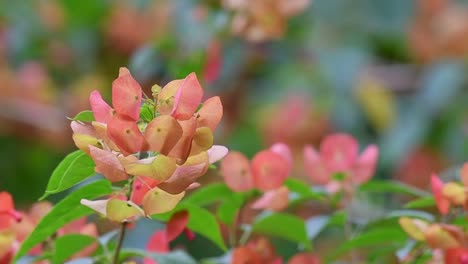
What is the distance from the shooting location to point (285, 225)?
1.74 feet

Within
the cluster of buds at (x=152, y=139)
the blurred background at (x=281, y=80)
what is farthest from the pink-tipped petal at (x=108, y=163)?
the blurred background at (x=281, y=80)

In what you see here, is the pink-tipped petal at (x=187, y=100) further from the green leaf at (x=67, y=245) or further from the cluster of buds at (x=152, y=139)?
the green leaf at (x=67, y=245)

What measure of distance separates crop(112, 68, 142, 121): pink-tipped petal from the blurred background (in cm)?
92

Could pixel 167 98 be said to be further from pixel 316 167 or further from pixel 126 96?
pixel 316 167

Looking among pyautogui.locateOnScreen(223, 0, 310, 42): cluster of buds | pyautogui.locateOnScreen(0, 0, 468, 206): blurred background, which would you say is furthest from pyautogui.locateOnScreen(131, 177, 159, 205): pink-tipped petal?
pyautogui.locateOnScreen(0, 0, 468, 206): blurred background

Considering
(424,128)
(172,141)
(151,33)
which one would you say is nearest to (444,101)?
(424,128)

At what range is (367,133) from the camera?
1553 mm

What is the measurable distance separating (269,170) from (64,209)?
12 cm

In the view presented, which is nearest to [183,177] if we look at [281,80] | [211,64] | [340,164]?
[340,164]

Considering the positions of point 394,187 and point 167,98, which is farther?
point 394,187

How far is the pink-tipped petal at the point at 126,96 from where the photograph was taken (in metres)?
0.38

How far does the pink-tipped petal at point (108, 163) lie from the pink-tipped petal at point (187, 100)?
0.09 ft

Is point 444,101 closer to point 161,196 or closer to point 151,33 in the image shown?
point 151,33

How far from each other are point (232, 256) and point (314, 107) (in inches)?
41.4
